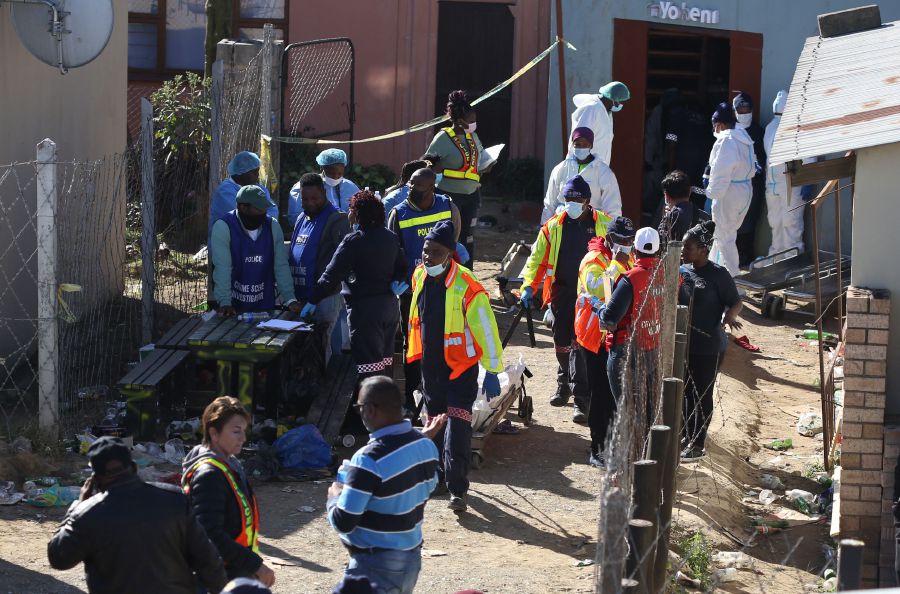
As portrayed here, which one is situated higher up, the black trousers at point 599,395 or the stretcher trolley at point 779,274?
the stretcher trolley at point 779,274

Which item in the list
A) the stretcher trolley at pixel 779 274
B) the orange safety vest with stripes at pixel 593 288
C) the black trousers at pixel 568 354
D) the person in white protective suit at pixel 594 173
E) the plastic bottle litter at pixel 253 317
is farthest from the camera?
the stretcher trolley at pixel 779 274

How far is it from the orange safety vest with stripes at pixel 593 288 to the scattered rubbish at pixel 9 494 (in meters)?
3.59

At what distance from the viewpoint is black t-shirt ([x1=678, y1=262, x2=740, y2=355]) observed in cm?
898

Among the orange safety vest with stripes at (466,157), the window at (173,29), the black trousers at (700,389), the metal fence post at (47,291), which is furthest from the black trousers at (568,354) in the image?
the window at (173,29)

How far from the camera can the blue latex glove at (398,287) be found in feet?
29.8

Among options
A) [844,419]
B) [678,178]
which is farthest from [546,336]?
[844,419]

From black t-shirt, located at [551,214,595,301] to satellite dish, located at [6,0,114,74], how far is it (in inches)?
150

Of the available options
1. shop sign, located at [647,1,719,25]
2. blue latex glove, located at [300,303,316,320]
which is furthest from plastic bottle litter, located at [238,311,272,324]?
shop sign, located at [647,1,719,25]

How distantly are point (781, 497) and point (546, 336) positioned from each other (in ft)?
12.6

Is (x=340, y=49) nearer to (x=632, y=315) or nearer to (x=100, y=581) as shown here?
(x=632, y=315)

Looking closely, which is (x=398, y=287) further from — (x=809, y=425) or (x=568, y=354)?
(x=809, y=425)

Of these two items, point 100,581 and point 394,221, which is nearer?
point 100,581

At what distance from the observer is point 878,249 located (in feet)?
24.1

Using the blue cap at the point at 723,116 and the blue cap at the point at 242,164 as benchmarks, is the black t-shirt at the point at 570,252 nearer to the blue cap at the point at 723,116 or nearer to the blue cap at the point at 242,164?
the blue cap at the point at 242,164
